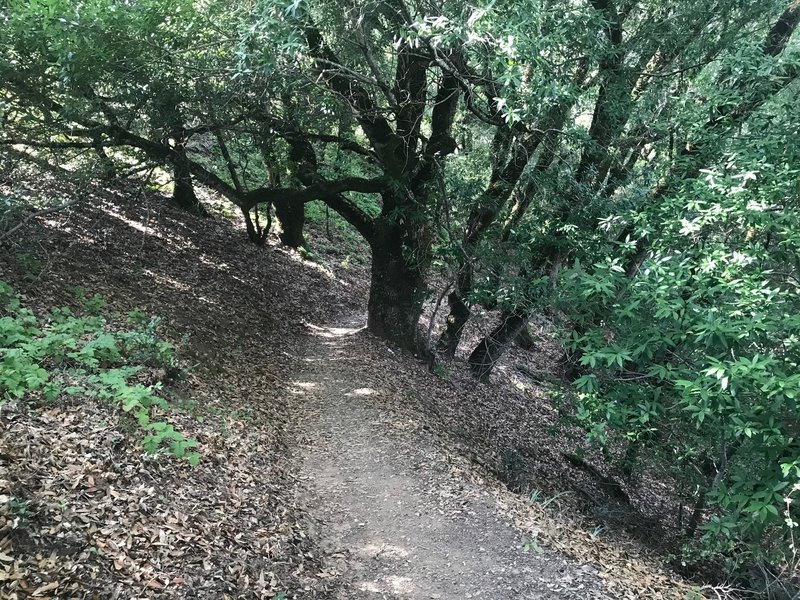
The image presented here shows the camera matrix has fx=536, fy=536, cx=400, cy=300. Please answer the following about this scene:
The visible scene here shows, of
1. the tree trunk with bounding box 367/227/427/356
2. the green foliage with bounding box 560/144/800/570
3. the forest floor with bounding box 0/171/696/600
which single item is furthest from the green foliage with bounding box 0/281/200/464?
the tree trunk with bounding box 367/227/427/356

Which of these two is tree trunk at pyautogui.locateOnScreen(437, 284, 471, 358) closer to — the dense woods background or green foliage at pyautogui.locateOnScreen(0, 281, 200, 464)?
the dense woods background

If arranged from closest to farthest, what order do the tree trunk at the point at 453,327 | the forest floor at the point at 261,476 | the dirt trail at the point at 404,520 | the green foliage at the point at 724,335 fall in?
the forest floor at the point at 261,476
the green foliage at the point at 724,335
the dirt trail at the point at 404,520
the tree trunk at the point at 453,327

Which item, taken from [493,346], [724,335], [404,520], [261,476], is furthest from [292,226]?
[724,335]

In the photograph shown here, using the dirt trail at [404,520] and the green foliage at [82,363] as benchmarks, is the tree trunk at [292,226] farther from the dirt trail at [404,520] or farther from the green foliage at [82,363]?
the green foliage at [82,363]

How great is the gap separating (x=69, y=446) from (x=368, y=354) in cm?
696

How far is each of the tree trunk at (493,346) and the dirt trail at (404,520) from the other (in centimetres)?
448

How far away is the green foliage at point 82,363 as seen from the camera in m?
4.86

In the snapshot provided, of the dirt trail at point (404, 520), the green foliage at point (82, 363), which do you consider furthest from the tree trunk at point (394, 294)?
the green foliage at point (82, 363)

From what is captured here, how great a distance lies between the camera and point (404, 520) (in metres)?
6.07

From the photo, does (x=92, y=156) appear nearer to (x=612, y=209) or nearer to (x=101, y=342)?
(x=101, y=342)

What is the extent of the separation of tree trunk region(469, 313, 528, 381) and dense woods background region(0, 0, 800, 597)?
241 mm

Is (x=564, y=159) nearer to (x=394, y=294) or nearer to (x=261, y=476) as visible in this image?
(x=394, y=294)

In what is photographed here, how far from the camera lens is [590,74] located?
1028cm

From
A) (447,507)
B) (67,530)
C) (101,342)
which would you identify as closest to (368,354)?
(447,507)
